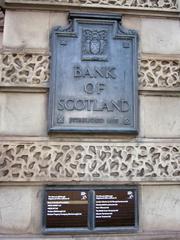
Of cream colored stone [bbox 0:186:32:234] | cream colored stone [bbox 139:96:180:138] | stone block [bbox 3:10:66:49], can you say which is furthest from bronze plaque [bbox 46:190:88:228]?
stone block [bbox 3:10:66:49]

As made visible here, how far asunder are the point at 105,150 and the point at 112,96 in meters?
0.58

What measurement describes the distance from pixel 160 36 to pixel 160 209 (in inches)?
73.8

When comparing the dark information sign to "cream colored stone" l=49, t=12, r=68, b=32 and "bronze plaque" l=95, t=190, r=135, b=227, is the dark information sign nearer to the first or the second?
"bronze plaque" l=95, t=190, r=135, b=227

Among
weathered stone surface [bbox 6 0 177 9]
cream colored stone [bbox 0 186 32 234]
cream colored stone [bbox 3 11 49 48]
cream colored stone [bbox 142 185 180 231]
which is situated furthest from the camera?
weathered stone surface [bbox 6 0 177 9]

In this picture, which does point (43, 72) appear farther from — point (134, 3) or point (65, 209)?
point (65, 209)

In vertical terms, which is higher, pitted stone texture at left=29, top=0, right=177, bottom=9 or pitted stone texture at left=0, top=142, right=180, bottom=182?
pitted stone texture at left=29, top=0, right=177, bottom=9

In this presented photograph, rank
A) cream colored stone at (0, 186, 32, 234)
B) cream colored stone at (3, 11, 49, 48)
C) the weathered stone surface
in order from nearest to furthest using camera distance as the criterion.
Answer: cream colored stone at (0, 186, 32, 234) < cream colored stone at (3, 11, 49, 48) < the weathered stone surface

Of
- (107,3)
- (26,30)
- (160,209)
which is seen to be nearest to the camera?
(160,209)

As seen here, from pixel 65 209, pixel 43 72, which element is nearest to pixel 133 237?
pixel 65 209

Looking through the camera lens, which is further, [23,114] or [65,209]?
[23,114]

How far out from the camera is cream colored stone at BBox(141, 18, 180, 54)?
3930 millimetres

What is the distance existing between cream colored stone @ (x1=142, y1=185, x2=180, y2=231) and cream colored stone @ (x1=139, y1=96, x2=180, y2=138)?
58 centimetres

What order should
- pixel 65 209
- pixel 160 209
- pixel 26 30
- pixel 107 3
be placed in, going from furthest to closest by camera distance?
1. pixel 107 3
2. pixel 26 30
3. pixel 160 209
4. pixel 65 209

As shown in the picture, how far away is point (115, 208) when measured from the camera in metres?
3.63
